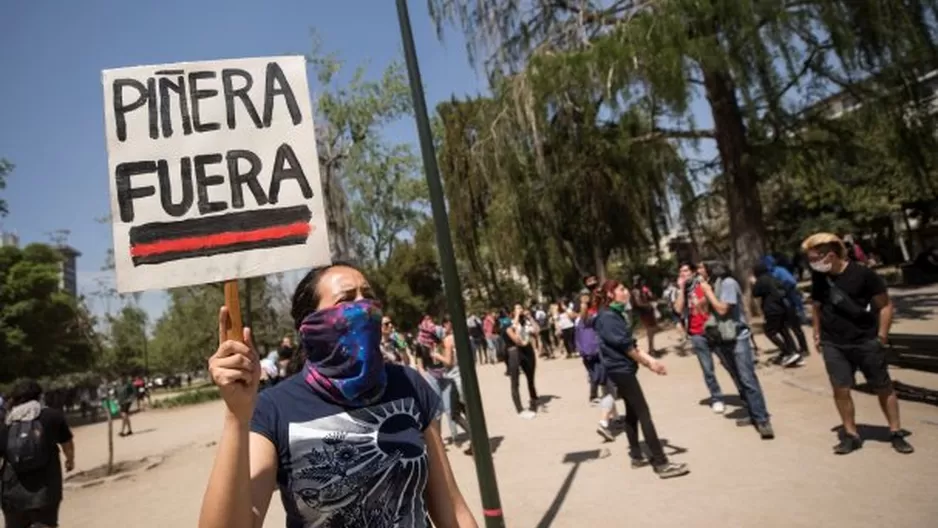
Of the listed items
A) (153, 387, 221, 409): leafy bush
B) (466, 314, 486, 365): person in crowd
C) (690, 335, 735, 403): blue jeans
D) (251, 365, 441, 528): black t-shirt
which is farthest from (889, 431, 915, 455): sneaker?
(153, 387, 221, 409): leafy bush

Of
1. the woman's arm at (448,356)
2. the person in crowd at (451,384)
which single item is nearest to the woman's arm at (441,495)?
the person in crowd at (451,384)

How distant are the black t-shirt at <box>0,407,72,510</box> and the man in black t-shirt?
6824 mm

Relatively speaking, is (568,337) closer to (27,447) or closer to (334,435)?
(27,447)

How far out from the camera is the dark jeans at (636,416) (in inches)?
216

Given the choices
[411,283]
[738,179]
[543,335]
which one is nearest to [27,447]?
[738,179]

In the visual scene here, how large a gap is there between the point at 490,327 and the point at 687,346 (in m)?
9.90

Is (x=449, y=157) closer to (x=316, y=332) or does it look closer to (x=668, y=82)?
(x=668, y=82)

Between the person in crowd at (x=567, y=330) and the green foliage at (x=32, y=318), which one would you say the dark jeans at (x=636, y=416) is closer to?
the person in crowd at (x=567, y=330)

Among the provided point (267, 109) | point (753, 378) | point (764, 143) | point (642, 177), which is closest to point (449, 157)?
point (642, 177)

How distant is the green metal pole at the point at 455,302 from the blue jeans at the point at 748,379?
10.2 feet

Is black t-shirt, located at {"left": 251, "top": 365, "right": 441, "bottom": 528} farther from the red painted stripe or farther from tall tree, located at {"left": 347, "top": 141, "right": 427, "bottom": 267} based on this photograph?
tall tree, located at {"left": 347, "top": 141, "right": 427, "bottom": 267}

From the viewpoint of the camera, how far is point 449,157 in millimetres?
27078

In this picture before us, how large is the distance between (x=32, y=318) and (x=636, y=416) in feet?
119

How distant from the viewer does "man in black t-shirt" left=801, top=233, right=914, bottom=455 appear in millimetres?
5113
